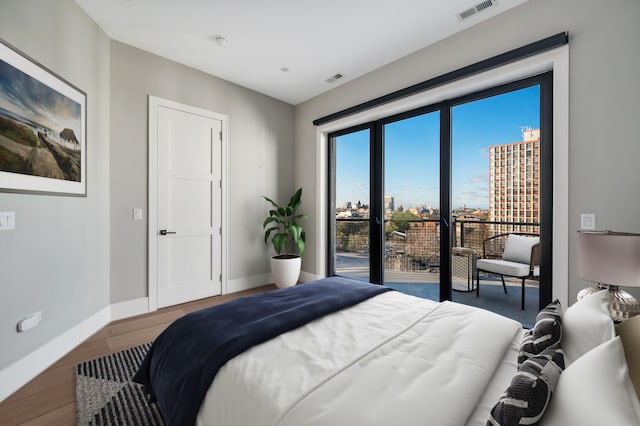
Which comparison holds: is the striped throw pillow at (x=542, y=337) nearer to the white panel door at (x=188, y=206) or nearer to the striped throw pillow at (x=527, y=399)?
the striped throw pillow at (x=527, y=399)

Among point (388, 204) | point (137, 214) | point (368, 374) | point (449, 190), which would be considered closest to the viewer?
point (368, 374)

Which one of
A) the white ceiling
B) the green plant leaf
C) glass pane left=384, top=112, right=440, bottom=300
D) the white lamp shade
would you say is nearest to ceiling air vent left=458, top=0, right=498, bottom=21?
the white ceiling

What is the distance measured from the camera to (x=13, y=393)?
1799mm

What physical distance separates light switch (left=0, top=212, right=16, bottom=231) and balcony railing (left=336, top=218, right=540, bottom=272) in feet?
10.8

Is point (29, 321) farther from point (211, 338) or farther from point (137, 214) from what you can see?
point (211, 338)

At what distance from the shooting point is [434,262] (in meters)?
3.10

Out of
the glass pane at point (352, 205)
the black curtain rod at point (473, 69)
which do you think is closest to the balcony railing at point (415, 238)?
the glass pane at point (352, 205)

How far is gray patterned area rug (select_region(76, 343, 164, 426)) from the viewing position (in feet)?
5.13

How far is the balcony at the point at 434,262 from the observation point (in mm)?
2639

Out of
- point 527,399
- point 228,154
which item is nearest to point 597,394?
point 527,399

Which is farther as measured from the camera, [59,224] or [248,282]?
[248,282]

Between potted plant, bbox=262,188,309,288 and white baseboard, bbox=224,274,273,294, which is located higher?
potted plant, bbox=262,188,309,288

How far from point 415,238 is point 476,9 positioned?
88.6 inches

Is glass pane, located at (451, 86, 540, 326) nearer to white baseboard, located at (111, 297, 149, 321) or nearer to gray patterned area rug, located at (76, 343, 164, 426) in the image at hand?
gray patterned area rug, located at (76, 343, 164, 426)
